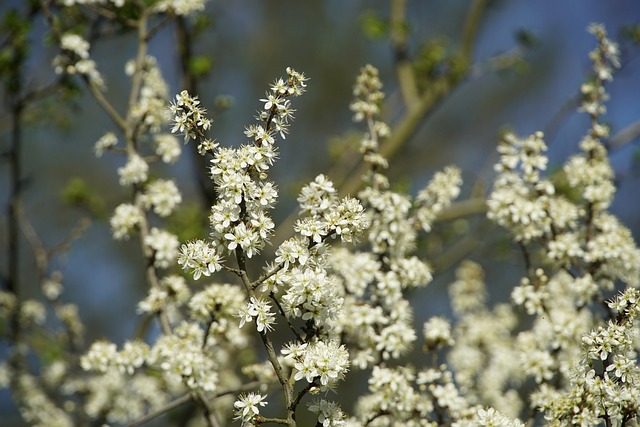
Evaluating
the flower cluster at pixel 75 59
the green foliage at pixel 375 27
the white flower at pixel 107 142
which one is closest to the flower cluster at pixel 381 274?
the white flower at pixel 107 142

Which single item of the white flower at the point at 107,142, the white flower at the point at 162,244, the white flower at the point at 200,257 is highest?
the white flower at the point at 107,142

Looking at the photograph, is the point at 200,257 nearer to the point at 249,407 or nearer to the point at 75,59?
the point at 249,407

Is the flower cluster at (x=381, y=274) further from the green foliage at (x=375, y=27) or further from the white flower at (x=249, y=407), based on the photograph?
the green foliage at (x=375, y=27)

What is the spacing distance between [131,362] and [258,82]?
1010cm

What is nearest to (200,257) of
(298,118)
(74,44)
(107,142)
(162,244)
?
(162,244)

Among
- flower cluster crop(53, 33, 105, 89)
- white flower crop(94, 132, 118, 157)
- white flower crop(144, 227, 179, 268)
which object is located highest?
flower cluster crop(53, 33, 105, 89)

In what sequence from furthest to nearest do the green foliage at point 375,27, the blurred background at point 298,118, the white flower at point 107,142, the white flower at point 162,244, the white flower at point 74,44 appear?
the blurred background at point 298,118, the green foliage at point 375,27, the white flower at point 74,44, the white flower at point 107,142, the white flower at point 162,244

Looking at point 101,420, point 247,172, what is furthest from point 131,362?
point 101,420

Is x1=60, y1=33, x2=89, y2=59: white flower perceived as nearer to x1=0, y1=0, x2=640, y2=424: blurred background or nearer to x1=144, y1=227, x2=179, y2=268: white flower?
x1=144, y1=227, x2=179, y2=268: white flower

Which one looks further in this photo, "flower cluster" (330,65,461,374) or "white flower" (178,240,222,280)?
"flower cluster" (330,65,461,374)

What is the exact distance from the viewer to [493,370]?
460 cm

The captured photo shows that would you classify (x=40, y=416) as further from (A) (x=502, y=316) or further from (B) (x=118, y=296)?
(B) (x=118, y=296)

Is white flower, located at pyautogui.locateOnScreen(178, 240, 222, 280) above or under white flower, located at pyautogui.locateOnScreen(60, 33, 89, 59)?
under

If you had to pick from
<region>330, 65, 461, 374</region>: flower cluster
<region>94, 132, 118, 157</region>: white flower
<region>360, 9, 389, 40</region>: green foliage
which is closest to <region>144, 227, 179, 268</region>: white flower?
<region>94, 132, 118, 157</region>: white flower
